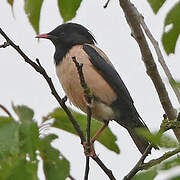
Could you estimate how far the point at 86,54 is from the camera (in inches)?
198

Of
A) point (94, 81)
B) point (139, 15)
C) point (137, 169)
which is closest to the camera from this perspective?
point (137, 169)

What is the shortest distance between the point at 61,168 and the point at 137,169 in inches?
20.0

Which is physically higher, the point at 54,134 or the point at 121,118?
→ the point at 54,134

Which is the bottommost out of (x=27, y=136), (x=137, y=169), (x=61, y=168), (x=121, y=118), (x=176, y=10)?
(x=121, y=118)

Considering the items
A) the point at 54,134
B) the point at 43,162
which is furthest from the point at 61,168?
the point at 54,134

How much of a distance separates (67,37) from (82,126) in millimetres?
2537

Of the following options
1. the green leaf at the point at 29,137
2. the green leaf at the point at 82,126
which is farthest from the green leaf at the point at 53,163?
the green leaf at the point at 29,137

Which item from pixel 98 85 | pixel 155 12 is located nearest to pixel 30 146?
pixel 155 12

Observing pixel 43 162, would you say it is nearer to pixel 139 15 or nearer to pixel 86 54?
pixel 139 15

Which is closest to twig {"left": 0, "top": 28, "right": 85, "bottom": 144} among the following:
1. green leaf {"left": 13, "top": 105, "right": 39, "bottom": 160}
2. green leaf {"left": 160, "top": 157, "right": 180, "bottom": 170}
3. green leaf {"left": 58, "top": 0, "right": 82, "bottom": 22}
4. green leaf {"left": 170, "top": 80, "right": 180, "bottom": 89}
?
green leaf {"left": 58, "top": 0, "right": 82, "bottom": 22}

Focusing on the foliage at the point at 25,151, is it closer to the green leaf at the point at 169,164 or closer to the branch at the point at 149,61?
the green leaf at the point at 169,164

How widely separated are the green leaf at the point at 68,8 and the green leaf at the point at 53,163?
0.71 meters

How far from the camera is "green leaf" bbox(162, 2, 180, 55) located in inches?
90.3

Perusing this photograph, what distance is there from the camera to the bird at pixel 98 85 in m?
4.71
